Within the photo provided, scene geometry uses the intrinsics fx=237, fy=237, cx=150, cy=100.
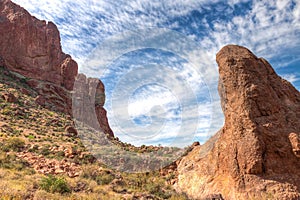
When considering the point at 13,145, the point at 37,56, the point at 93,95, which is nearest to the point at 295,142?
the point at 13,145

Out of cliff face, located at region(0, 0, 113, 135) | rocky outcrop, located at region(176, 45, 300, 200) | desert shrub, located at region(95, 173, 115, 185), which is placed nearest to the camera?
rocky outcrop, located at region(176, 45, 300, 200)

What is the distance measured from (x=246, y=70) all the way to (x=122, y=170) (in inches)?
471

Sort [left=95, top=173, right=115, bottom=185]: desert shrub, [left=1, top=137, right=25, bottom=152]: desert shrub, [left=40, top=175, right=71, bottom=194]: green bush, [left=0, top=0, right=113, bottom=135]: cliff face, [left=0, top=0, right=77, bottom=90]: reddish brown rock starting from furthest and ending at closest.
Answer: [left=0, top=0, right=77, bottom=90]: reddish brown rock < [left=0, top=0, right=113, bottom=135]: cliff face < [left=1, top=137, right=25, bottom=152]: desert shrub < [left=95, top=173, right=115, bottom=185]: desert shrub < [left=40, top=175, right=71, bottom=194]: green bush

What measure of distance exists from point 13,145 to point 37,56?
5091 cm

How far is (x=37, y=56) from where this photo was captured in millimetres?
62625

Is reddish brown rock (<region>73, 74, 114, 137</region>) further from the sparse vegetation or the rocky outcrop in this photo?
the rocky outcrop

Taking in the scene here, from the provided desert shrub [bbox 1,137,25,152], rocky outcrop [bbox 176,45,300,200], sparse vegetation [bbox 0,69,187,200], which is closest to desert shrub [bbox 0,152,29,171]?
sparse vegetation [bbox 0,69,187,200]

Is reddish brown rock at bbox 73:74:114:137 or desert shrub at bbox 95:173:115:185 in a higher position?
reddish brown rock at bbox 73:74:114:137

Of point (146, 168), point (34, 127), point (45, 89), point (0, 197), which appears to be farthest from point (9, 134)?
point (45, 89)

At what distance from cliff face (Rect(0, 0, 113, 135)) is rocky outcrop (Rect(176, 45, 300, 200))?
42.9m

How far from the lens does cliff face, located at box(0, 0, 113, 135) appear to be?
176 feet

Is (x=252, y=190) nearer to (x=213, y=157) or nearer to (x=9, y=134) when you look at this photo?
(x=213, y=157)

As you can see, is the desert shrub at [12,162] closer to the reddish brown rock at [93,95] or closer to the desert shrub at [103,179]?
the desert shrub at [103,179]

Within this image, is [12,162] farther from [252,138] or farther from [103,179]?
[252,138]
